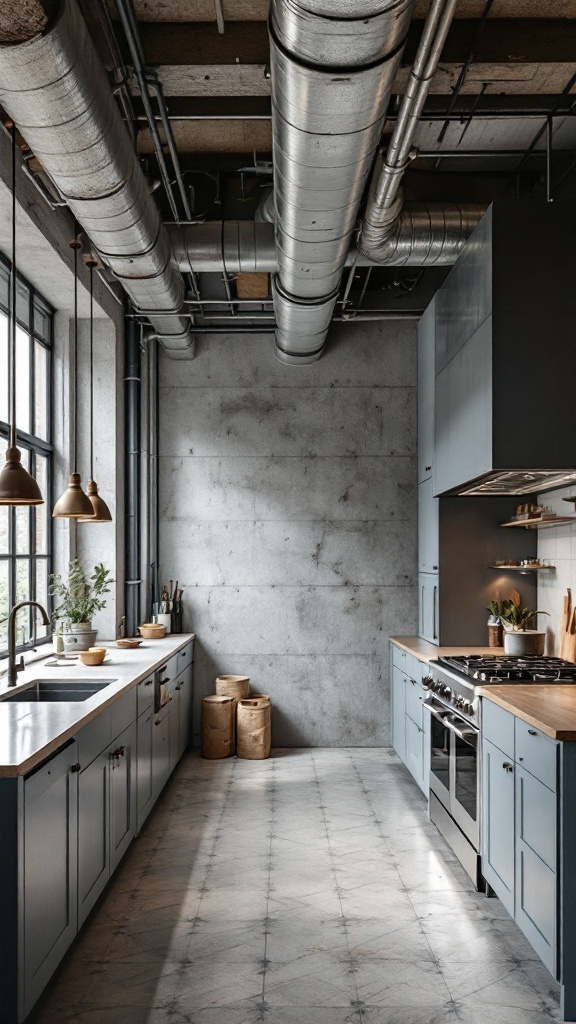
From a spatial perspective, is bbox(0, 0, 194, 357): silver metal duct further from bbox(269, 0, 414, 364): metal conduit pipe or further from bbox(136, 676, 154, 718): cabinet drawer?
bbox(136, 676, 154, 718): cabinet drawer

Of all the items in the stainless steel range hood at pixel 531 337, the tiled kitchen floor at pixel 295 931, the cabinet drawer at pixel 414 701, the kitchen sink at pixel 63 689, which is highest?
the stainless steel range hood at pixel 531 337

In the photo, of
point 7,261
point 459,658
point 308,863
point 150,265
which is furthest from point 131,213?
point 308,863

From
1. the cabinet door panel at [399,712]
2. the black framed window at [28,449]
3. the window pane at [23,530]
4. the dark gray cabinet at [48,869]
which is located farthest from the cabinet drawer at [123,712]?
the cabinet door panel at [399,712]

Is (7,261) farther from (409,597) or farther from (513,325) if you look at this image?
(409,597)

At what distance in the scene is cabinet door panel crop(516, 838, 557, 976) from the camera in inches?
112

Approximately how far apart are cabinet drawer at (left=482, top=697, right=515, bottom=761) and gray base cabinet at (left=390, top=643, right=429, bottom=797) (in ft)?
4.12

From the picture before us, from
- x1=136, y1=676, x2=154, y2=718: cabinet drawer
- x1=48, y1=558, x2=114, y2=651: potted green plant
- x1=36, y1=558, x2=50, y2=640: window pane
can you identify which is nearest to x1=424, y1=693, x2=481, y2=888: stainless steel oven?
x1=136, y1=676, x2=154, y2=718: cabinet drawer

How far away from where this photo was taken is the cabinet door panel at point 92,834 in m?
3.25

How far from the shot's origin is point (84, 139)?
3023 mm

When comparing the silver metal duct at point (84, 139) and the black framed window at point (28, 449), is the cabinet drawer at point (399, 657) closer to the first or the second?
the black framed window at point (28, 449)

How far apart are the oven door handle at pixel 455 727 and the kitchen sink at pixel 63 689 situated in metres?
1.78

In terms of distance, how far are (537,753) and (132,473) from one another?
4364 millimetres

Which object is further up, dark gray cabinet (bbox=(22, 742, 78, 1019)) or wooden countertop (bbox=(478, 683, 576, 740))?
wooden countertop (bbox=(478, 683, 576, 740))

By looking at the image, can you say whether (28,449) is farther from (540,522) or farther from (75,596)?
(540,522)
